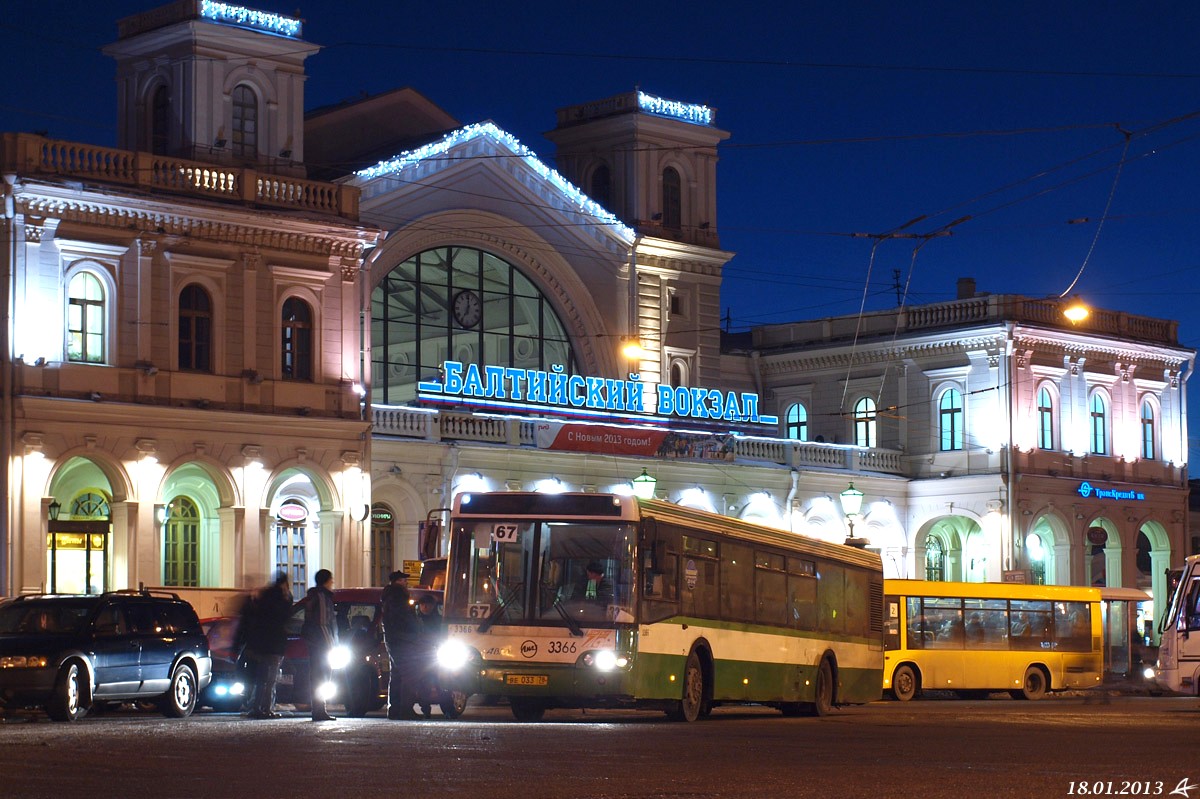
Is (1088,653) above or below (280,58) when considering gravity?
below

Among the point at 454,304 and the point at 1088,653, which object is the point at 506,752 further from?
the point at 454,304

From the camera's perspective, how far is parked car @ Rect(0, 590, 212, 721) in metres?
22.4

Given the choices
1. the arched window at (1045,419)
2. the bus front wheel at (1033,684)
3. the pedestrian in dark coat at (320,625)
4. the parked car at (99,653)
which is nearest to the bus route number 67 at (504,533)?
the pedestrian in dark coat at (320,625)

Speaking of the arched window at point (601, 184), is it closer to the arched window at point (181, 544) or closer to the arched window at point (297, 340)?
the arched window at point (297, 340)

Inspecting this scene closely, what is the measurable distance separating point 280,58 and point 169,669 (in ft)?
74.8

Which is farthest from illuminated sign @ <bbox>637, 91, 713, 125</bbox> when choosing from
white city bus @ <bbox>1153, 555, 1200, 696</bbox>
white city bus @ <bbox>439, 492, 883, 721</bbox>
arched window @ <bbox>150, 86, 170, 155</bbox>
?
white city bus @ <bbox>439, 492, 883, 721</bbox>

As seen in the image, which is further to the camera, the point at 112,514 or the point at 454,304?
the point at 454,304

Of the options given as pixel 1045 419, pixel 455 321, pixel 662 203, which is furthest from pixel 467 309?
pixel 1045 419

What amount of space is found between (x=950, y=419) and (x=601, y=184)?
39.1 feet

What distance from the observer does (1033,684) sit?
40.7 metres

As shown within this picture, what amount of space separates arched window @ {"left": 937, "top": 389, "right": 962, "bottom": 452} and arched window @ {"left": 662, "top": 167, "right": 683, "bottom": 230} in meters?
9.42

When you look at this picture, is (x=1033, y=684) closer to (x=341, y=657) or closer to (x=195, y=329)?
(x=195, y=329)

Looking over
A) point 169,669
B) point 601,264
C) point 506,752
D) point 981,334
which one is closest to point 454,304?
point 601,264

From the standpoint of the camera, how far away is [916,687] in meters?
39.0
